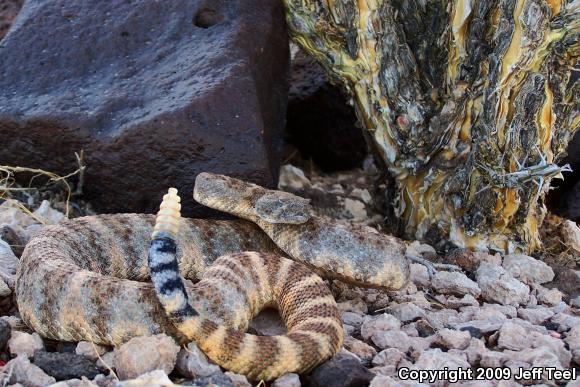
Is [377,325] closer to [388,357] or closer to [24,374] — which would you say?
[388,357]

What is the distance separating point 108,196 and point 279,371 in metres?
2.47

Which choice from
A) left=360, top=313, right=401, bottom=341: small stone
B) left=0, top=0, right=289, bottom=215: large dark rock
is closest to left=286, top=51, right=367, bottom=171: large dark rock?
left=0, top=0, right=289, bottom=215: large dark rock

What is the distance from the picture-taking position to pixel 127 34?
221 inches

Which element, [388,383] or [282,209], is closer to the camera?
[388,383]

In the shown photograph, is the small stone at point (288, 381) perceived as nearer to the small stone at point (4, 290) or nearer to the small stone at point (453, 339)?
the small stone at point (453, 339)

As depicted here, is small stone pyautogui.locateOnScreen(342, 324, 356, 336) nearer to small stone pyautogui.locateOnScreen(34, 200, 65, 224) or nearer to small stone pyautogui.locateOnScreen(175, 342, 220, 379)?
small stone pyautogui.locateOnScreen(175, 342, 220, 379)

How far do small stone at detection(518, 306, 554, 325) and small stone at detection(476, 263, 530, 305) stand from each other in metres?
0.16

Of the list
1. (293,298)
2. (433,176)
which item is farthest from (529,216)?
(293,298)

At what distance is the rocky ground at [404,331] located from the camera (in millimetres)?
3367

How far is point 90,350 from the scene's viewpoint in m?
3.60

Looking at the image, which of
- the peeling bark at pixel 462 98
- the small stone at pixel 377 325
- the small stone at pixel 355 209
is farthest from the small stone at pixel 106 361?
the small stone at pixel 355 209

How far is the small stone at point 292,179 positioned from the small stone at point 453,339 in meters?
2.99

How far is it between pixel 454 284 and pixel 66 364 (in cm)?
239

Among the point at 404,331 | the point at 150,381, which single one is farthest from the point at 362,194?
the point at 150,381
